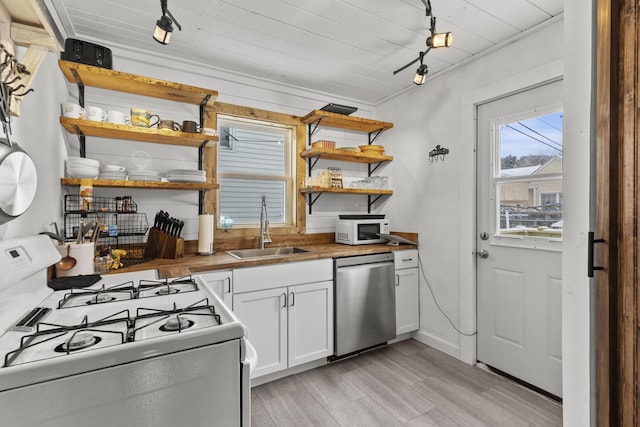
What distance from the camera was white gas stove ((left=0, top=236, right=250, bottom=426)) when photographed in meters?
0.70

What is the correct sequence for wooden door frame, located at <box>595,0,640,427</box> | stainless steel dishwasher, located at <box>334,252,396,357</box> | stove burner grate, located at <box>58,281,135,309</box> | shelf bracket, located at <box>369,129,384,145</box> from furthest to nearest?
1. shelf bracket, located at <box>369,129,384,145</box>
2. stainless steel dishwasher, located at <box>334,252,396,357</box>
3. stove burner grate, located at <box>58,281,135,309</box>
4. wooden door frame, located at <box>595,0,640,427</box>

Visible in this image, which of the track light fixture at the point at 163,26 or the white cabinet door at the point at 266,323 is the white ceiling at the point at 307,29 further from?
the white cabinet door at the point at 266,323

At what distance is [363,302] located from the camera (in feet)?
8.59

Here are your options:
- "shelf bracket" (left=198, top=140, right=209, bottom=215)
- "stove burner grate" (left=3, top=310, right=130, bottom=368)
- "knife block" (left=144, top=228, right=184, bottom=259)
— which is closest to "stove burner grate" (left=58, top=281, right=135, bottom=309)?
"stove burner grate" (left=3, top=310, right=130, bottom=368)

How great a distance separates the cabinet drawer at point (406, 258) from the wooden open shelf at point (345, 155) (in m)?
1.03

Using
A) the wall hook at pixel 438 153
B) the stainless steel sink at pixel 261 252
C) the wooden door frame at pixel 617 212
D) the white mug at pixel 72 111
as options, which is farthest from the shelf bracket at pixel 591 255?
the white mug at pixel 72 111

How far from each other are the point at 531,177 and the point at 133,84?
9.72 feet

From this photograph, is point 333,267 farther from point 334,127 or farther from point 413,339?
point 334,127

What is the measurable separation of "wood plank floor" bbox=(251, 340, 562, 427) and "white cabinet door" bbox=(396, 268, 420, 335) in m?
0.37

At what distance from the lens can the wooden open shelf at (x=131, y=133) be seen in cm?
196

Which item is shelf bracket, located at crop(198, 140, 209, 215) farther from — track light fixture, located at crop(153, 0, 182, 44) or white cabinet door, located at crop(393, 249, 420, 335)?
white cabinet door, located at crop(393, 249, 420, 335)

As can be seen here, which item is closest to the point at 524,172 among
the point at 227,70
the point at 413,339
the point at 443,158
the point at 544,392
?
the point at 443,158

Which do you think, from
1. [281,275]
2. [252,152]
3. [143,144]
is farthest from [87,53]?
[281,275]

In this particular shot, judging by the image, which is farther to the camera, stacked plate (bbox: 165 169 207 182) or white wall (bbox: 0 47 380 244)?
stacked plate (bbox: 165 169 207 182)
